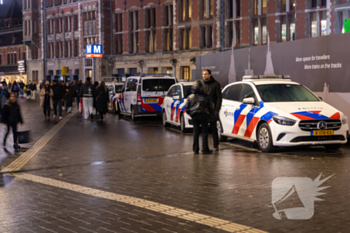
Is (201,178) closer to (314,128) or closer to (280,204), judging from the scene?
(280,204)

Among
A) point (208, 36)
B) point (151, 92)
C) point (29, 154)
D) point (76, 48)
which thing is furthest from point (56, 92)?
point (76, 48)

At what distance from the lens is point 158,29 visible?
56.1m

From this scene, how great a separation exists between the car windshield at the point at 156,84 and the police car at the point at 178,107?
2802 millimetres

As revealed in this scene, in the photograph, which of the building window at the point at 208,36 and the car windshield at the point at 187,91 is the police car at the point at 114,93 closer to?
the car windshield at the point at 187,91

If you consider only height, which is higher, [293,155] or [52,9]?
[52,9]

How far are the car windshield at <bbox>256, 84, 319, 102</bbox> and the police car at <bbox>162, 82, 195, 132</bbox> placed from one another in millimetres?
4360

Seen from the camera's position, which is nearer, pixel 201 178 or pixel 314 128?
pixel 201 178

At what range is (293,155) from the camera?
11289 mm

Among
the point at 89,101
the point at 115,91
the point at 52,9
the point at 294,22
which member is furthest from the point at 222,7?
the point at 52,9

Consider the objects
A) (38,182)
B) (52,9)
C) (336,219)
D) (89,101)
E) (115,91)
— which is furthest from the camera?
(52,9)

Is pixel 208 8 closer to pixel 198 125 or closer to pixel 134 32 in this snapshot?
pixel 134 32

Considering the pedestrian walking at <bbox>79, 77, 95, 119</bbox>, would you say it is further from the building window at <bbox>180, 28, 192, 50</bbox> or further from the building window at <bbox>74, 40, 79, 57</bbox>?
the building window at <bbox>74, 40, 79, 57</bbox>

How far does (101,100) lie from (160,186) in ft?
51.8

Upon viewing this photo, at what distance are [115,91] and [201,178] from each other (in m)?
20.6
